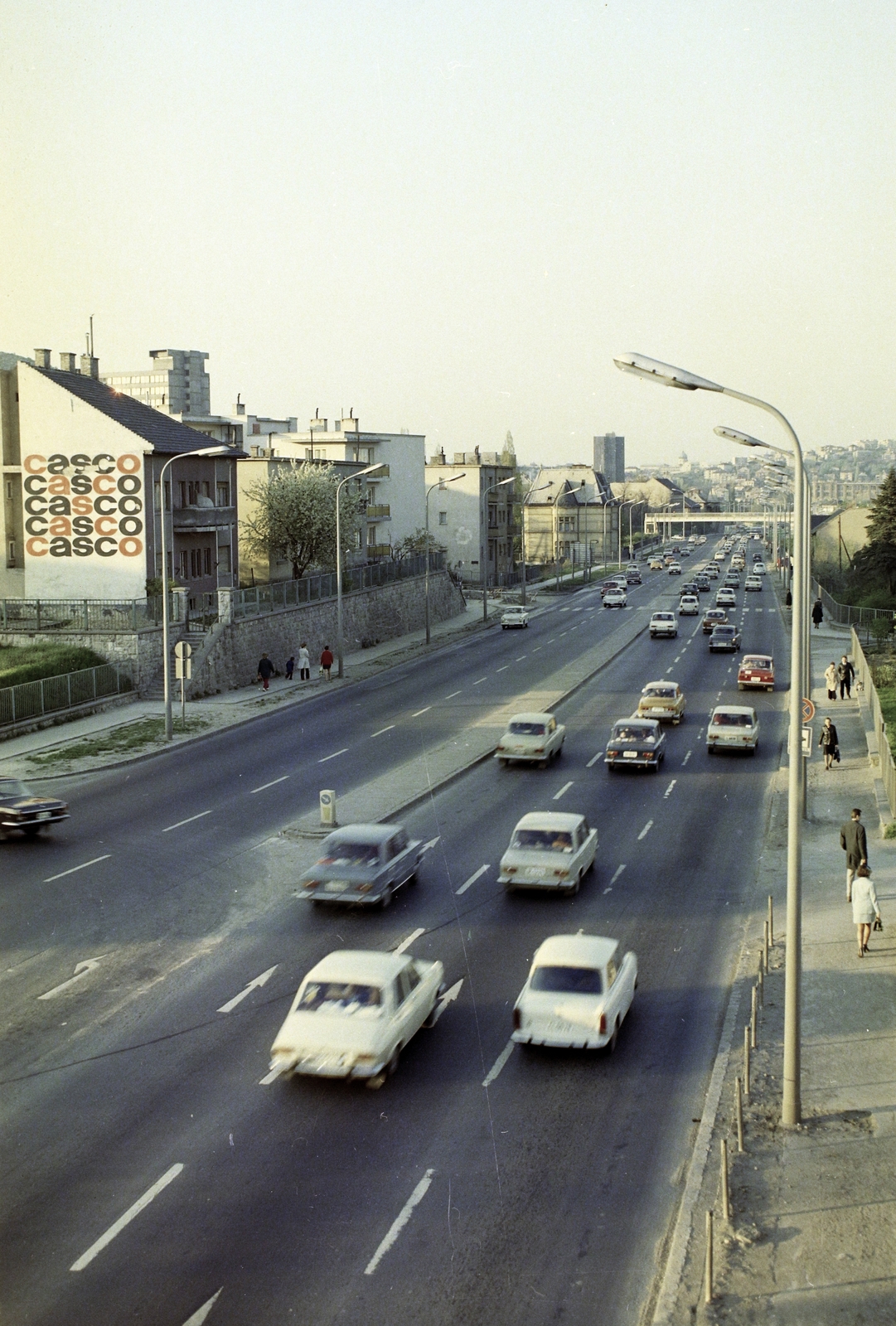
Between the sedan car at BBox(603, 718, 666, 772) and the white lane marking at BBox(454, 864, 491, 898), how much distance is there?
375 inches

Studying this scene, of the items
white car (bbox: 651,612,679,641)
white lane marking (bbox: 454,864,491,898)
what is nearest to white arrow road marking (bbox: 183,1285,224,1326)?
white lane marking (bbox: 454,864,491,898)

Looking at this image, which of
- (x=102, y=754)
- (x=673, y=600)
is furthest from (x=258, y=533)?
(x=673, y=600)

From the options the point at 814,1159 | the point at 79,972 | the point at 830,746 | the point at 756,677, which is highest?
the point at 756,677

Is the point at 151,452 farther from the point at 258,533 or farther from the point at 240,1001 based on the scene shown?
the point at 240,1001

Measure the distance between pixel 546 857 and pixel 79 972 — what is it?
800 centimetres

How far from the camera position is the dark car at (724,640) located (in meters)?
60.1

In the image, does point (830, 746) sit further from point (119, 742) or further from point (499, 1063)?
point (499, 1063)

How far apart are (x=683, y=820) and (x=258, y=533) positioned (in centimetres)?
4223

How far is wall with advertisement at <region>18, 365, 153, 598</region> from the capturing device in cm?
5078

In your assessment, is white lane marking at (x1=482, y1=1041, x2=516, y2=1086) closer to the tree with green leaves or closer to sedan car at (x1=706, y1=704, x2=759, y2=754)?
sedan car at (x1=706, y1=704, x2=759, y2=754)

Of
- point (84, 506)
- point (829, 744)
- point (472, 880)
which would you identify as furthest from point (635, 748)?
point (84, 506)

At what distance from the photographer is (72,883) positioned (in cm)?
2331

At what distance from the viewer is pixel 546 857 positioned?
22.5 m

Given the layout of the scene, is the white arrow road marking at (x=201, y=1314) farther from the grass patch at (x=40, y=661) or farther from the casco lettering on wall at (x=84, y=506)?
the casco lettering on wall at (x=84, y=506)
